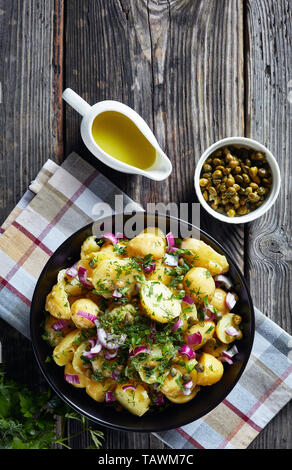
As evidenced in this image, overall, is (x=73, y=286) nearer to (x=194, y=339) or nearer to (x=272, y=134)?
(x=194, y=339)

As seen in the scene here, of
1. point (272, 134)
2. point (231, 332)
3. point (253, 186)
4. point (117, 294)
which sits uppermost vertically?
point (272, 134)

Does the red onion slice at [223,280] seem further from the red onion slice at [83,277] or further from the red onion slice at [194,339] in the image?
the red onion slice at [83,277]

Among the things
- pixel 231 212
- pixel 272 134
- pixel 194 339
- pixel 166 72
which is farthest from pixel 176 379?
pixel 166 72

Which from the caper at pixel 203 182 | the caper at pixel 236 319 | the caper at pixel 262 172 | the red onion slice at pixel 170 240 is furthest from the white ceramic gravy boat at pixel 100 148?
the caper at pixel 236 319

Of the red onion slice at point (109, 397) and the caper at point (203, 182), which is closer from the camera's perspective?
the red onion slice at point (109, 397)

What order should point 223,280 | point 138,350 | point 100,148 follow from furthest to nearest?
point 100,148, point 223,280, point 138,350

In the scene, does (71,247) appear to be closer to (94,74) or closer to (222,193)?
Result: (222,193)
